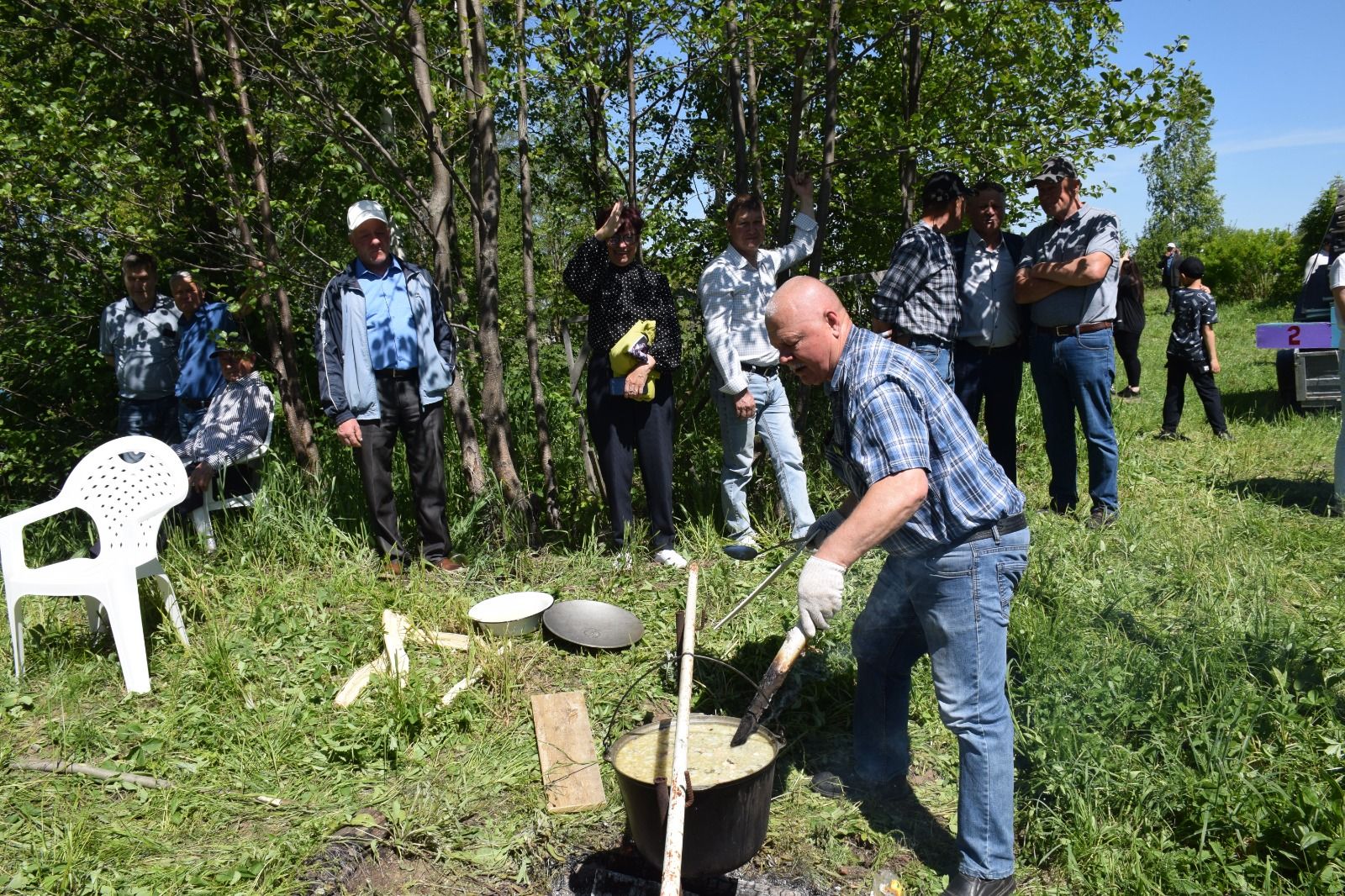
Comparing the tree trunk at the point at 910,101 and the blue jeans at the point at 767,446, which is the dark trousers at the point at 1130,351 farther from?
the blue jeans at the point at 767,446

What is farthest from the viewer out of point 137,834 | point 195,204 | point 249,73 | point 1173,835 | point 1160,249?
point 1160,249

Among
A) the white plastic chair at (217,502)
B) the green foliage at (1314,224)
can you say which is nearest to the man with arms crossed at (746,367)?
the white plastic chair at (217,502)

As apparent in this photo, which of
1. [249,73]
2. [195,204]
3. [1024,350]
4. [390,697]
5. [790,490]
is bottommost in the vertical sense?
[390,697]

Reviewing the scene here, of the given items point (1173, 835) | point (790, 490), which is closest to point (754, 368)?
point (790, 490)

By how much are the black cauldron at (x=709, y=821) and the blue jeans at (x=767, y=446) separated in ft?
8.59

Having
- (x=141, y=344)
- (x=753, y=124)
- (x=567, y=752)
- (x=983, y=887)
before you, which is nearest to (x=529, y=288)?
(x=753, y=124)

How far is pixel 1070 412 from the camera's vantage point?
549 centimetres

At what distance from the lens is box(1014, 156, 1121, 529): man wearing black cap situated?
5.19m

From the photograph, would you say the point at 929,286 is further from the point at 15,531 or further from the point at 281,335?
the point at 15,531

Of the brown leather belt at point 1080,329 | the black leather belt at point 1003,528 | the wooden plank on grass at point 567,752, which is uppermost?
the brown leather belt at point 1080,329

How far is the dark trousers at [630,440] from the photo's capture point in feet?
17.2

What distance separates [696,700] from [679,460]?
8.24 feet

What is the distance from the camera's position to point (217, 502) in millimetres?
5691

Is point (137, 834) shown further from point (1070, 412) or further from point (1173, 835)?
point (1070, 412)
